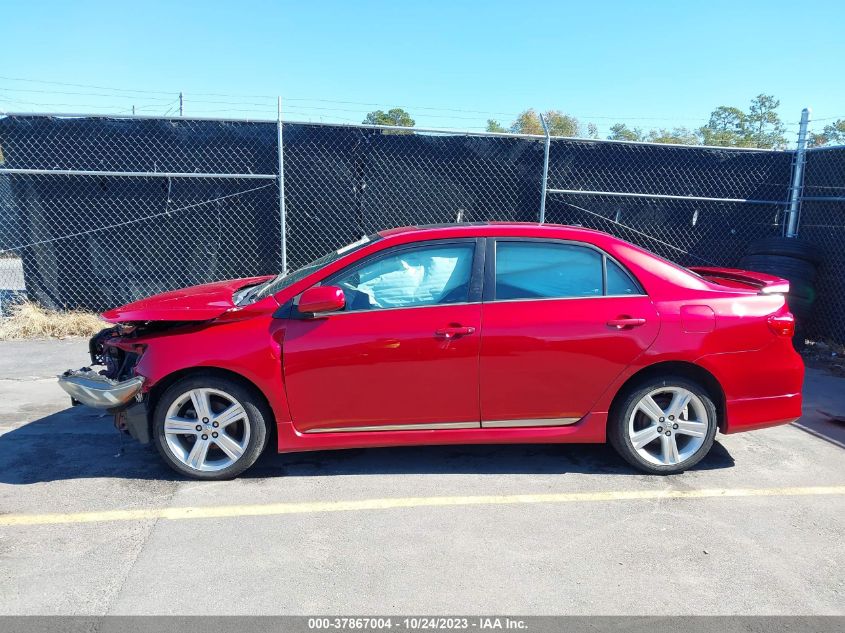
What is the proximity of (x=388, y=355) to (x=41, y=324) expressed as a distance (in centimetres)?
587

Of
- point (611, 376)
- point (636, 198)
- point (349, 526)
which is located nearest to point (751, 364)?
point (611, 376)

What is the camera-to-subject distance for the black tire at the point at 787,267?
7.88 meters

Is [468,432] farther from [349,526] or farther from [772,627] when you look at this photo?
[772,627]

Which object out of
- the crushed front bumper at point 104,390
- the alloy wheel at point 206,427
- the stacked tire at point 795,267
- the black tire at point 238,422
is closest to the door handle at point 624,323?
the black tire at point 238,422

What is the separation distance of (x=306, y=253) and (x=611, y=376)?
494cm

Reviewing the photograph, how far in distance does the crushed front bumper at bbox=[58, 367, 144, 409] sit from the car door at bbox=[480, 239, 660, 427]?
7.10ft

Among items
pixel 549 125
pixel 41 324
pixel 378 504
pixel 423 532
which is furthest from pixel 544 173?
pixel 41 324

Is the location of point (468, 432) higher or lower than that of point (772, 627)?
higher

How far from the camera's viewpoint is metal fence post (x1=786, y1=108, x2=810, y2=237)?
8.60m

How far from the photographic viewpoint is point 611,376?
4.27 meters

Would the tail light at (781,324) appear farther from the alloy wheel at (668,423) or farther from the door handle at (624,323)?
the door handle at (624,323)

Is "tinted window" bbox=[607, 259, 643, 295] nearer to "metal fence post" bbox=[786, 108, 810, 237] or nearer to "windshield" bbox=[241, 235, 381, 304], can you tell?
"windshield" bbox=[241, 235, 381, 304]

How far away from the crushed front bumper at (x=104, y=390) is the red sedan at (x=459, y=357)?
1 centimetres

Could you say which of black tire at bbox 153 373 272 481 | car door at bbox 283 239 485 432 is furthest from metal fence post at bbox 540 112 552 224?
black tire at bbox 153 373 272 481
